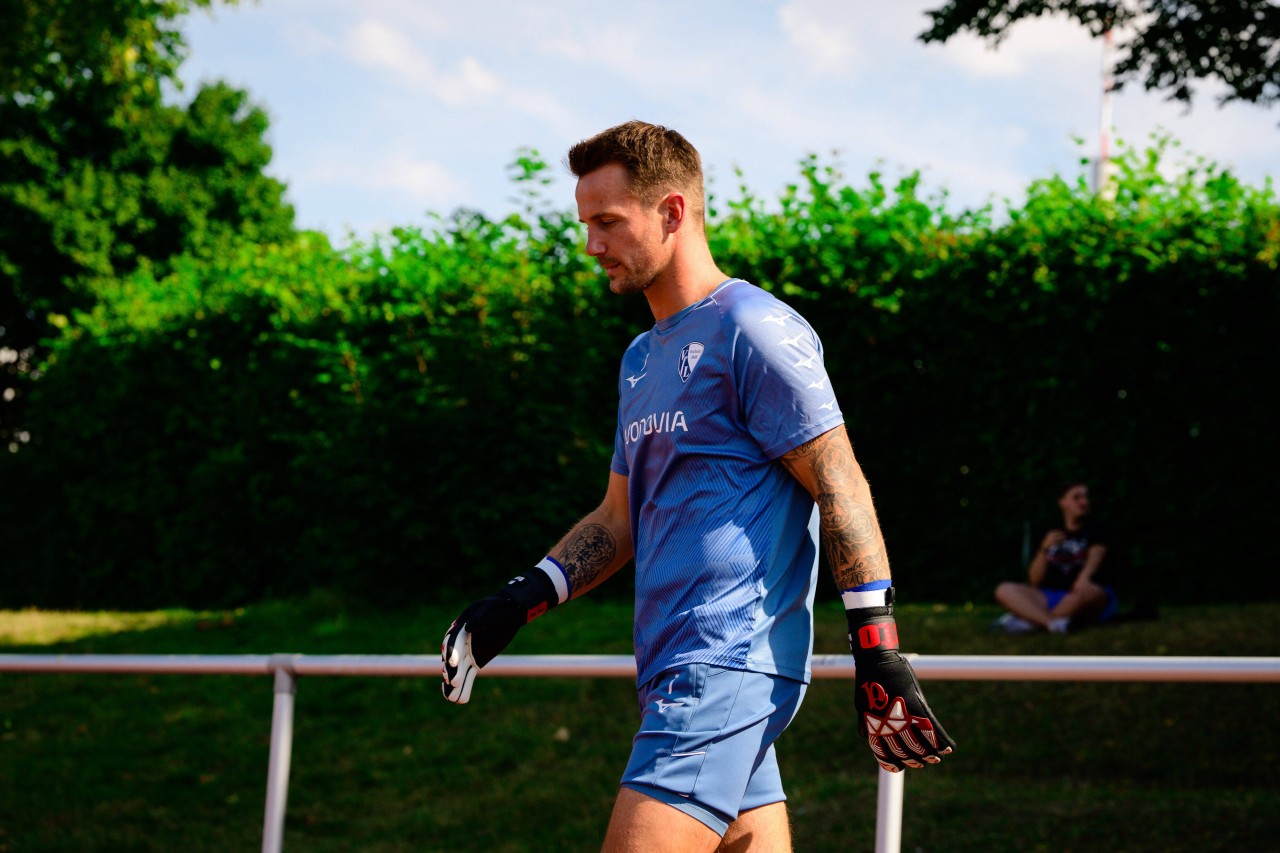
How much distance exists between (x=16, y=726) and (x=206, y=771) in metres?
1.69

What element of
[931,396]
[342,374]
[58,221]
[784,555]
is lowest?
[784,555]

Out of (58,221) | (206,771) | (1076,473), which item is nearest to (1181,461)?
(1076,473)

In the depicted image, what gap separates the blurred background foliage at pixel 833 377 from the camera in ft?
31.1

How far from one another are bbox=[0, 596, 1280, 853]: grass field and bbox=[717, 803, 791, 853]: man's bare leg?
3.17m

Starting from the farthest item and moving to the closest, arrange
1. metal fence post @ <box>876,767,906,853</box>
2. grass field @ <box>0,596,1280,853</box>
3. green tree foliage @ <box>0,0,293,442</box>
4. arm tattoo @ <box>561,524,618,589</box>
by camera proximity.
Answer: green tree foliage @ <box>0,0,293,442</box>, grass field @ <box>0,596,1280,853</box>, metal fence post @ <box>876,767,906,853</box>, arm tattoo @ <box>561,524,618,589</box>

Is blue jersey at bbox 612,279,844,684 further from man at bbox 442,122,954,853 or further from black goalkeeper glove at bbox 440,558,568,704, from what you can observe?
black goalkeeper glove at bbox 440,558,568,704

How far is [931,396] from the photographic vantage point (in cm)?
1012

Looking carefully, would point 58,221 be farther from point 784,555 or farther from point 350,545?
point 784,555

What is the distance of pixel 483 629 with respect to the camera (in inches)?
103

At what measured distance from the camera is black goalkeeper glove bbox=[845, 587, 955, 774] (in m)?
2.13

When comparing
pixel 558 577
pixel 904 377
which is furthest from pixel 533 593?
pixel 904 377

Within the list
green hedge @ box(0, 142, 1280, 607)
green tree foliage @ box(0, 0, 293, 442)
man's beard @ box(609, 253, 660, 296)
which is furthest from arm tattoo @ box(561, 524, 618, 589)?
green tree foliage @ box(0, 0, 293, 442)

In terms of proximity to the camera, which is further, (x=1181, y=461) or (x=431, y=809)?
(x=1181, y=461)

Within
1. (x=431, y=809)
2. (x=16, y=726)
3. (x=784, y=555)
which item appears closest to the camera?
(x=784, y=555)
